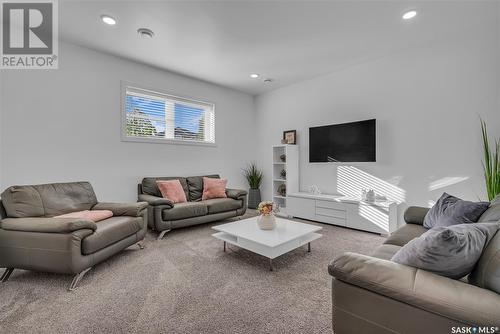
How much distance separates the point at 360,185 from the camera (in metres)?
3.92

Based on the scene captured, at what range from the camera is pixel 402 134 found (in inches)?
136

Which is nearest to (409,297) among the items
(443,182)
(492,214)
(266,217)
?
(492,214)

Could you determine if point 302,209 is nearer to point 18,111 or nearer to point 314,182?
point 314,182

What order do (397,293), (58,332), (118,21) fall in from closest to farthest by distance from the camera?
(397,293), (58,332), (118,21)

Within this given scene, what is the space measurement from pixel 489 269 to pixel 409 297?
14.1 inches

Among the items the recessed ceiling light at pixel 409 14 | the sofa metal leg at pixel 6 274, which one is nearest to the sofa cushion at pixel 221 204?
the sofa metal leg at pixel 6 274

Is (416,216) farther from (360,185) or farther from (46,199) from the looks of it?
(46,199)

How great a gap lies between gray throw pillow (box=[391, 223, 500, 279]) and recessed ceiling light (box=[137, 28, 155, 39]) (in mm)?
Result: 3423

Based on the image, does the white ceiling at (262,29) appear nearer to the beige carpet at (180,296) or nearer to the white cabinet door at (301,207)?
the white cabinet door at (301,207)

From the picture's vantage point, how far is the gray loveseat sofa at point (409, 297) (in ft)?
2.87

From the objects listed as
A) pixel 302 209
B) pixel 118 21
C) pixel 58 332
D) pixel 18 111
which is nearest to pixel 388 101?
pixel 302 209

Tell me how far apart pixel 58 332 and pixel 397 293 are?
199 cm

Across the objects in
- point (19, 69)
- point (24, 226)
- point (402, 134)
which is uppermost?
point (19, 69)

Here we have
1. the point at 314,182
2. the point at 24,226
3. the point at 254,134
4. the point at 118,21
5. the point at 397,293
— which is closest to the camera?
the point at 397,293
